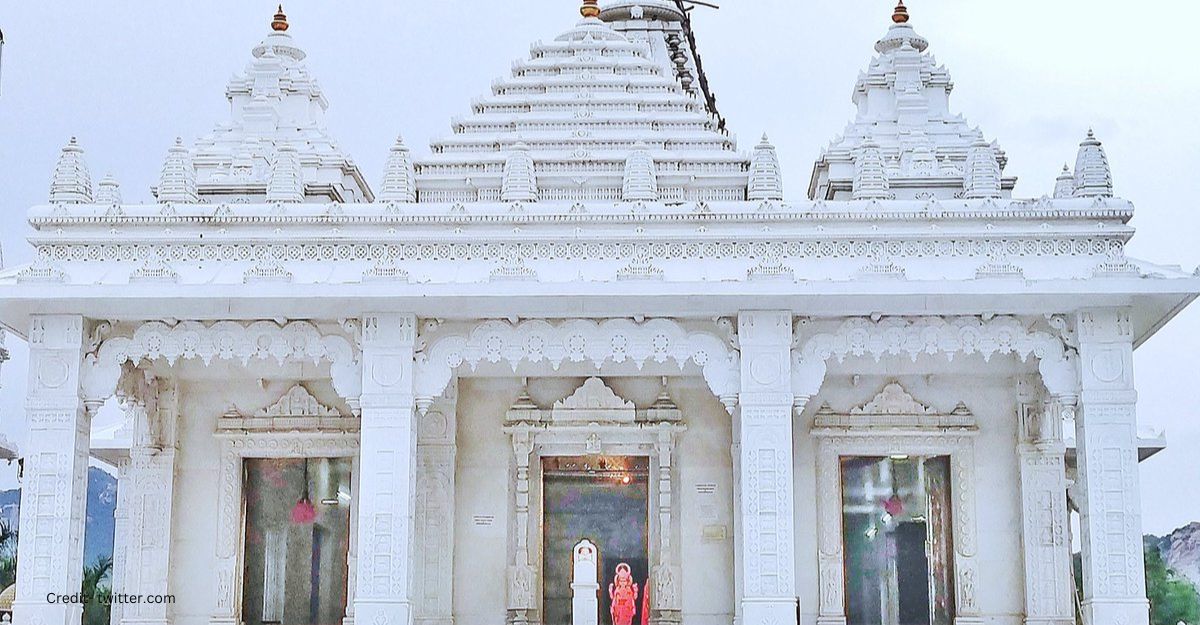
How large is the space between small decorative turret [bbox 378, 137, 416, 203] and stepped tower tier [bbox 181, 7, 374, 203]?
12.5 ft

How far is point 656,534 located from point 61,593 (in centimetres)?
730

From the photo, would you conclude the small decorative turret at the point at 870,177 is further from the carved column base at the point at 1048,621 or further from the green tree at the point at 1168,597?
the green tree at the point at 1168,597

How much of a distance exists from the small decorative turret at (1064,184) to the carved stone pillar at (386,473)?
29.0 feet

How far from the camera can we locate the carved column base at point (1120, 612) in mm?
16516

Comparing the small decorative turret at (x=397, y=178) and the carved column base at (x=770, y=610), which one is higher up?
the small decorative turret at (x=397, y=178)

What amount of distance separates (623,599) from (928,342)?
4936mm

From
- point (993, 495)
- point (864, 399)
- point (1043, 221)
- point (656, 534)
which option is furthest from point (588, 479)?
point (1043, 221)

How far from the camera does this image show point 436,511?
1992 cm

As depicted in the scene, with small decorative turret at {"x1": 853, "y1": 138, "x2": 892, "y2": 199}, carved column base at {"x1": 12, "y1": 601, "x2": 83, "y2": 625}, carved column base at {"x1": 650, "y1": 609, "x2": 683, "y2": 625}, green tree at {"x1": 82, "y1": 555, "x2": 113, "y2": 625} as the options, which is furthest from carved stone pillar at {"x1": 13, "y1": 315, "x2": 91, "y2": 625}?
green tree at {"x1": 82, "y1": 555, "x2": 113, "y2": 625}

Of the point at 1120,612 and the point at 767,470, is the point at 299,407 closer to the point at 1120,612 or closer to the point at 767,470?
the point at 767,470

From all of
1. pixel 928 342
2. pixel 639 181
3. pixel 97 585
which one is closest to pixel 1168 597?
pixel 97 585

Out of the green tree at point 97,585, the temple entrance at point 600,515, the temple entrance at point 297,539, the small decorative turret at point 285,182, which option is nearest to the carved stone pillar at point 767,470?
the temple entrance at point 600,515

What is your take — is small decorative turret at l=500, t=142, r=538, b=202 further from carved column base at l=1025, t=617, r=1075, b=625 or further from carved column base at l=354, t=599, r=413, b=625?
carved column base at l=1025, t=617, r=1075, b=625

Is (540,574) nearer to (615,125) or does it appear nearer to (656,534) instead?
(656,534)
